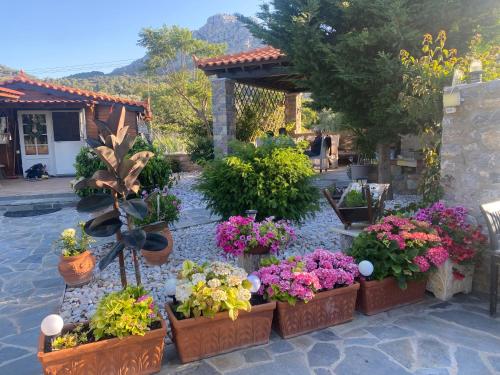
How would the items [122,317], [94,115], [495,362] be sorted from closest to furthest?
[122,317]
[495,362]
[94,115]

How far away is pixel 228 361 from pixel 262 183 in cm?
223

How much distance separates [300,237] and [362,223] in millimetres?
1208

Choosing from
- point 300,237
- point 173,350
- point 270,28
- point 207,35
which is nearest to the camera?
point 173,350

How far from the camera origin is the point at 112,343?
7.37 ft

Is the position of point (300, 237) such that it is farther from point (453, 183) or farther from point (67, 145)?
point (67, 145)

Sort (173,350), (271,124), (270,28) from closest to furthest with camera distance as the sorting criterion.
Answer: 1. (173,350)
2. (270,28)
3. (271,124)

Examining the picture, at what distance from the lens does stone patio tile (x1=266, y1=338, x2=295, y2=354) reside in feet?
8.68

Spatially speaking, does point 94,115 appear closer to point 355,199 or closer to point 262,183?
point 262,183

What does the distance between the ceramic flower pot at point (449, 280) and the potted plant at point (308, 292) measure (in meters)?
0.84

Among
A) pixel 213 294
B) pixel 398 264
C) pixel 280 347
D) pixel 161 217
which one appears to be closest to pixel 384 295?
pixel 398 264

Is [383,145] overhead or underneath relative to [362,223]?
overhead

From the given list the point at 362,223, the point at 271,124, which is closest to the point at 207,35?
the point at 271,124

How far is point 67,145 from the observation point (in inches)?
457

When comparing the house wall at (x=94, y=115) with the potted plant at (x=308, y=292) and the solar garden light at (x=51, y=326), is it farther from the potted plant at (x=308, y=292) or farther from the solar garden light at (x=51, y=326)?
the solar garden light at (x=51, y=326)
